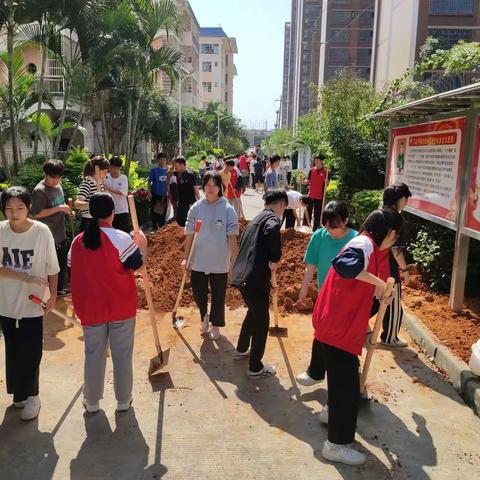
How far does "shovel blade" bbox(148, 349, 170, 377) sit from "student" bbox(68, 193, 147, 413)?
0.61 meters

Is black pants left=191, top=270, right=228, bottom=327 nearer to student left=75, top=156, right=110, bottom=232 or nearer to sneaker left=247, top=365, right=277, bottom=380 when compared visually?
sneaker left=247, top=365, right=277, bottom=380

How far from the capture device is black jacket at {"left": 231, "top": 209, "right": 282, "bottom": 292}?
386 cm

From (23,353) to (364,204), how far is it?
7296mm

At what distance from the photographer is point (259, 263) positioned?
392 centimetres

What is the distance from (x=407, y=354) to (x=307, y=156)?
20.4m

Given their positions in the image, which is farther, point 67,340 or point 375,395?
point 67,340

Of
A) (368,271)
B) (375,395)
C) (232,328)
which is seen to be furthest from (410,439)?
(232,328)

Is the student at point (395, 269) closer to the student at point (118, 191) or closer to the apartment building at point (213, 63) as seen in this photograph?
the student at point (118, 191)

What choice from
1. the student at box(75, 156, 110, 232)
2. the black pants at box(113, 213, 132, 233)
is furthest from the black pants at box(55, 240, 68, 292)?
the black pants at box(113, 213, 132, 233)

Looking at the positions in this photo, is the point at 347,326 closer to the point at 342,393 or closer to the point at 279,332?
the point at 342,393

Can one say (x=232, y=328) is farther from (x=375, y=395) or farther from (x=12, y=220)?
(x=12, y=220)

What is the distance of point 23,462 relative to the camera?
3.03 m

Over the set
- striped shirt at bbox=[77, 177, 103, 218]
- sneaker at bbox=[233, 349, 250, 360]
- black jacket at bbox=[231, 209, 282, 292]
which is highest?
Result: striped shirt at bbox=[77, 177, 103, 218]

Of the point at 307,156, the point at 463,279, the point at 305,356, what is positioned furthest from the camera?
the point at 307,156
